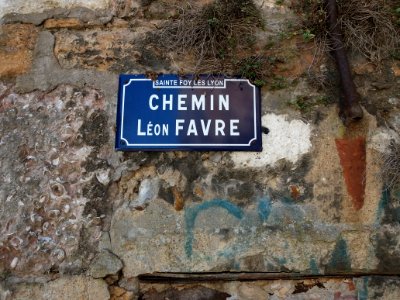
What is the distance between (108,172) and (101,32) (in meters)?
0.70

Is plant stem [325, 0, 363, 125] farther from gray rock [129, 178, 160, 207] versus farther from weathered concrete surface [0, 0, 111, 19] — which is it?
weathered concrete surface [0, 0, 111, 19]

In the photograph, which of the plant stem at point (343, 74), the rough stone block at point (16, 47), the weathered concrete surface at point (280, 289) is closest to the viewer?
the weathered concrete surface at point (280, 289)

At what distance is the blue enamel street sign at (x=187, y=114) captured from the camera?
6.52 ft

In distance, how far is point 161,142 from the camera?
6.50ft

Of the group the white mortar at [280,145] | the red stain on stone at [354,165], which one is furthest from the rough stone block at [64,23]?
the red stain on stone at [354,165]

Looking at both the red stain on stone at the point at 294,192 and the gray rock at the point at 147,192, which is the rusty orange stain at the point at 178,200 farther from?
the red stain on stone at the point at 294,192

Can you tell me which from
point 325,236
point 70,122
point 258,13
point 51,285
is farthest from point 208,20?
point 51,285

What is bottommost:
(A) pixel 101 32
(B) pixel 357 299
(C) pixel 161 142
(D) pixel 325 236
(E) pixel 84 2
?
(B) pixel 357 299

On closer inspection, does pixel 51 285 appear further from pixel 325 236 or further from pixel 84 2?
pixel 84 2

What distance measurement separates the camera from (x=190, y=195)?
1.96 metres

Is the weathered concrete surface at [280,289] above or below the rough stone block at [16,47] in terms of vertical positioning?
below

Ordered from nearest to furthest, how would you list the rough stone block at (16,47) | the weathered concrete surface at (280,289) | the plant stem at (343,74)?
the weathered concrete surface at (280,289) < the plant stem at (343,74) < the rough stone block at (16,47)

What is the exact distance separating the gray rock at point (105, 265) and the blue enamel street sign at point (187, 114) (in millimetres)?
464

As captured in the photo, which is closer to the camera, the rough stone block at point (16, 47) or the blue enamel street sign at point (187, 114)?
the blue enamel street sign at point (187, 114)
